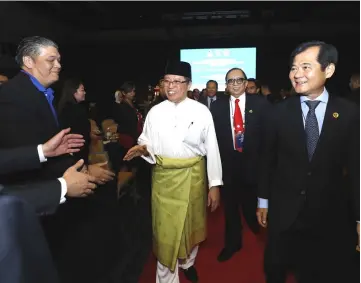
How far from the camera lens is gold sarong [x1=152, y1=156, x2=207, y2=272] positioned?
2186 millimetres

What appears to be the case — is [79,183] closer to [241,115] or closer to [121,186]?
[241,115]

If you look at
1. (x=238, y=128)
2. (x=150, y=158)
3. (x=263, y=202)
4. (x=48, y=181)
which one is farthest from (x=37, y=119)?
(x=238, y=128)

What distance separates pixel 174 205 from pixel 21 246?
155 centimetres

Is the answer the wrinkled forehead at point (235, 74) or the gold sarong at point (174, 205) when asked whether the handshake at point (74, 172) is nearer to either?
the gold sarong at point (174, 205)

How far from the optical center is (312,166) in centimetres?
164

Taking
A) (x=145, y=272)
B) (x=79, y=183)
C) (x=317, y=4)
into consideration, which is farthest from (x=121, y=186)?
(x=317, y=4)

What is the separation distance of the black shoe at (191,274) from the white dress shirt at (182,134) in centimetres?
66

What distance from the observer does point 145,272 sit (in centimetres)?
257

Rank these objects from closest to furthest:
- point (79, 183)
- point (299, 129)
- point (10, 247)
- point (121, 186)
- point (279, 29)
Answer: point (10, 247) → point (79, 183) → point (299, 129) → point (121, 186) → point (279, 29)

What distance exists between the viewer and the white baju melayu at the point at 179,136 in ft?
7.18

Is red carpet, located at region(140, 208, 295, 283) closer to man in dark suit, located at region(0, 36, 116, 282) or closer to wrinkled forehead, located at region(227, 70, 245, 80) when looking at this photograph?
man in dark suit, located at region(0, 36, 116, 282)

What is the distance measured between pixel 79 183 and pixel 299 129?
1.06 meters

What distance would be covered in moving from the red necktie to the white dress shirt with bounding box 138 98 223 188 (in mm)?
573

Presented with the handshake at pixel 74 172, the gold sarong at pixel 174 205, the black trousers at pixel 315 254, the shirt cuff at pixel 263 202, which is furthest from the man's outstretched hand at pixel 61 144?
the black trousers at pixel 315 254
